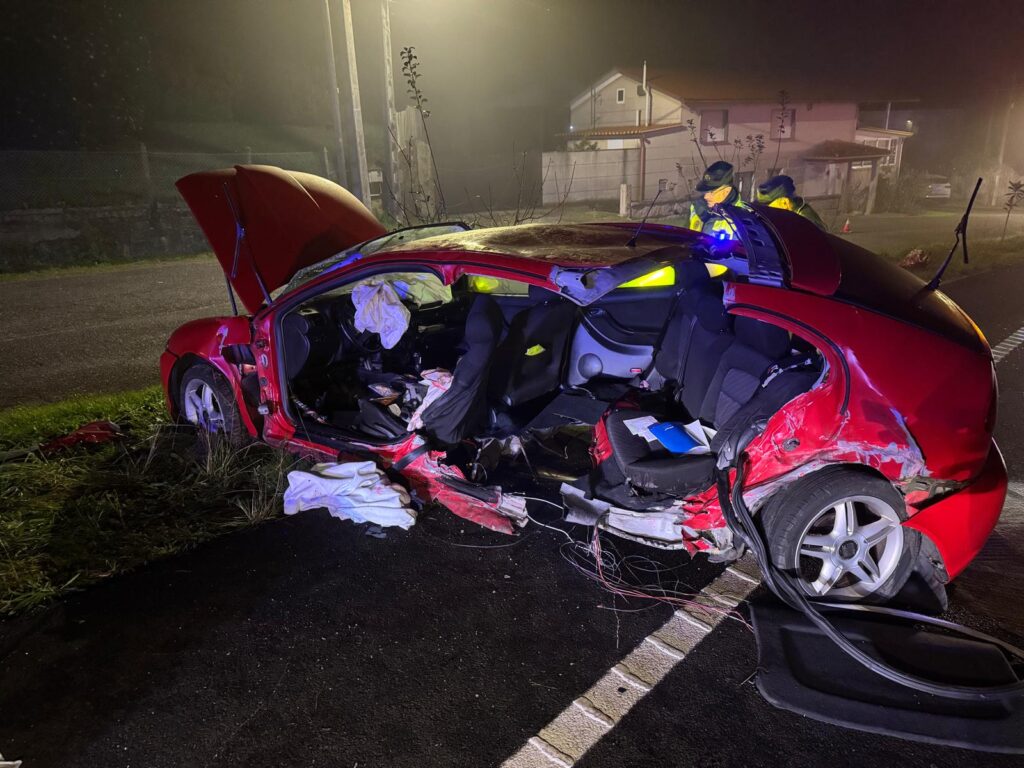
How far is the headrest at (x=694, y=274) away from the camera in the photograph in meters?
3.70

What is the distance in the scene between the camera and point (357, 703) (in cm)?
239

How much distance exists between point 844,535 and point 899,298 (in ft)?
3.28

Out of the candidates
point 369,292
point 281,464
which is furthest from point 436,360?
point 281,464

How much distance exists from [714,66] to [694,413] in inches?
1460

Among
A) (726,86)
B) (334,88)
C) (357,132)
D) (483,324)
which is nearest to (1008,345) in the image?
(483,324)

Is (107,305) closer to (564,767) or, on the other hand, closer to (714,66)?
(564,767)

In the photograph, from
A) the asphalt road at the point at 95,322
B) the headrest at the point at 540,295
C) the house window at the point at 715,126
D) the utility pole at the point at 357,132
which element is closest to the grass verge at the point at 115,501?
the asphalt road at the point at 95,322

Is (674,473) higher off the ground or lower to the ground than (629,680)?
higher

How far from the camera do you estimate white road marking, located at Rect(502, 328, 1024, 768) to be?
7.18 feet

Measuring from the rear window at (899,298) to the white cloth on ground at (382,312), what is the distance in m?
2.11

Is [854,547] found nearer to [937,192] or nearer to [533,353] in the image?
[533,353]

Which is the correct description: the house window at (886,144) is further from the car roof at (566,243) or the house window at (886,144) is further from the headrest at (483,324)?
the headrest at (483,324)

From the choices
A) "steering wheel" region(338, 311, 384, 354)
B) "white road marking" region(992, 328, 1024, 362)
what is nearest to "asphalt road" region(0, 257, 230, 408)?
"steering wheel" region(338, 311, 384, 354)

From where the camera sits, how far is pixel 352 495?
11.6ft
